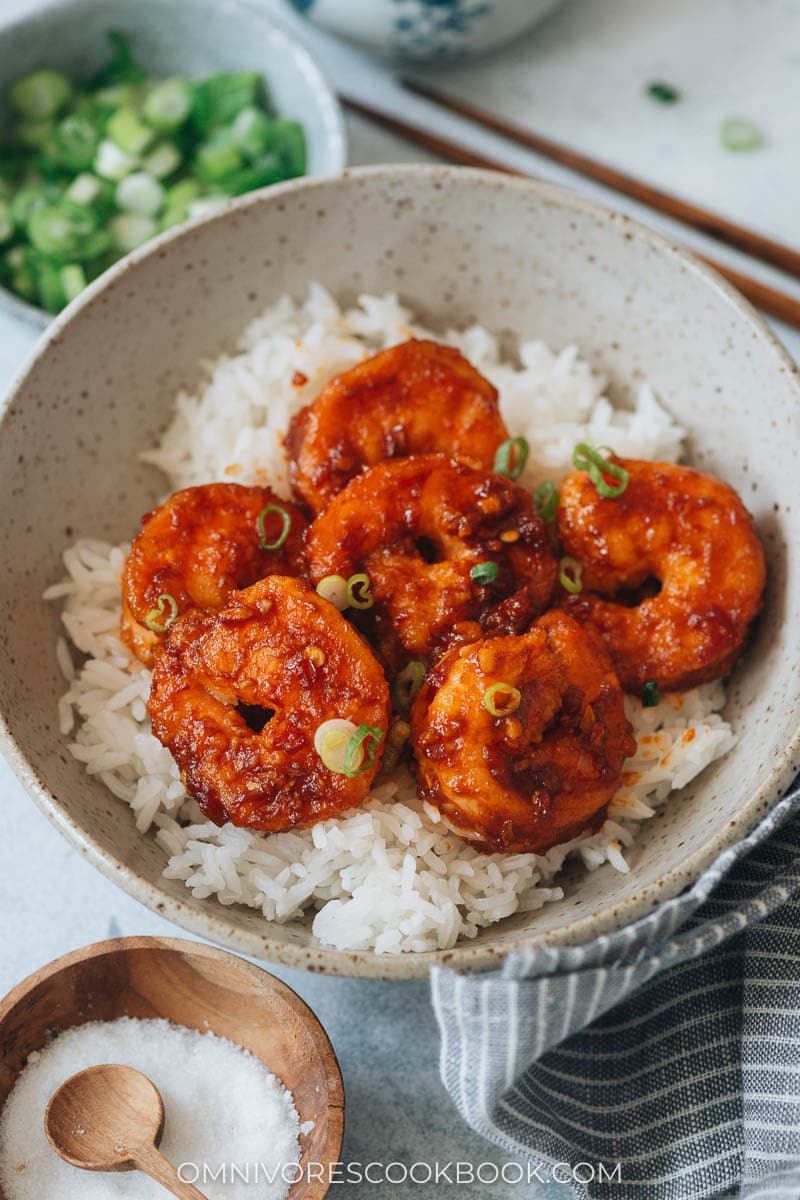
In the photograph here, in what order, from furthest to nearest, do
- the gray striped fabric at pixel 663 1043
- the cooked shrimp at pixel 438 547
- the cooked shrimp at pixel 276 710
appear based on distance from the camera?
the cooked shrimp at pixel 438 547, the cooked shrimp at pixel 276 710, the gray striped fabric at pixel 663 1043

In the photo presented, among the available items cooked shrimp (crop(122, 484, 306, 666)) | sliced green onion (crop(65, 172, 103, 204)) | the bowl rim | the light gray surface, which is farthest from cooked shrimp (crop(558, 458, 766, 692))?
sliced green onion (crop(65, 172, 103, 204))

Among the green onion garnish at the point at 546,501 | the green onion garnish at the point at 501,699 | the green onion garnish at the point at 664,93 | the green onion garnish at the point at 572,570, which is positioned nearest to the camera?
the green onion garnish at the point at 501,699

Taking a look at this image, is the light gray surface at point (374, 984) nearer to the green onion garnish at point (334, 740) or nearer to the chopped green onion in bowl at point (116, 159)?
the chopped green onion in bowl at point (116, 159)

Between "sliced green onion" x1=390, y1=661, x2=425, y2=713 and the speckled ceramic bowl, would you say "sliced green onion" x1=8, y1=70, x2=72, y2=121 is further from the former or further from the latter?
"sliced green onion" x1=390, y1=661, x2=425, y2=713

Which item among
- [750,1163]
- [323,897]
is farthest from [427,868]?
[750,1163]

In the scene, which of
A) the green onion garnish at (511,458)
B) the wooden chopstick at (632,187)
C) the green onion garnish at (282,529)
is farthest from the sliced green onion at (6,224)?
the green onion garnish at (511,458)

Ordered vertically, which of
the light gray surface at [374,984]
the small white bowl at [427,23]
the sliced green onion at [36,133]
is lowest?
the light gray surface at [374,984]

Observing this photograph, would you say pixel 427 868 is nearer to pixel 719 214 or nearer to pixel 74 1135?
pixel 74 1135
